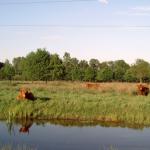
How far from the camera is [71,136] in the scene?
20578 millimetres

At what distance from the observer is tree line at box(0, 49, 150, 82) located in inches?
2378

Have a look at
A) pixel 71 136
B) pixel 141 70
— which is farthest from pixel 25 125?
pixel 141 70

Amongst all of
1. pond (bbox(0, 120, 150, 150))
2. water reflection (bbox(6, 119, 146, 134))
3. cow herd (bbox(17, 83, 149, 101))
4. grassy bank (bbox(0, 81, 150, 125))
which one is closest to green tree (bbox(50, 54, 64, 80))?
cow herd (bbox(17, 83, 149, 101))

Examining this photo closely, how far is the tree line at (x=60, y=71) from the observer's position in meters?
60.4

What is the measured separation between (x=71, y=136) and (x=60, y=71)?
139 ft

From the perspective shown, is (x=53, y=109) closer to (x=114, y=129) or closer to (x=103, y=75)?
(x=114, y=129)

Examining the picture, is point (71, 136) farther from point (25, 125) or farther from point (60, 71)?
point (60, 71)

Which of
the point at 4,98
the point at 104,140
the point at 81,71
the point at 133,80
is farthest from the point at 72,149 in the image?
the point at 133,80

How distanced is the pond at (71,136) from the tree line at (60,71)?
36.9 meters

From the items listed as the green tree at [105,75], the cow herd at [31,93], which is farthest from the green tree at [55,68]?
the cow herd at [31,93]

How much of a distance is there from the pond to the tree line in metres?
36.9

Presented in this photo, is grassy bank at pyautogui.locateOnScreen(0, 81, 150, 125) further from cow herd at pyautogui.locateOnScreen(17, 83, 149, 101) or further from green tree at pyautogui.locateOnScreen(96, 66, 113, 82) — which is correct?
green tree at pyautogui.locateOnScreen(96, 66, 113, 82)

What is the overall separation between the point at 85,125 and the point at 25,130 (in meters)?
3.55

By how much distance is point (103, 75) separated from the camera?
255 feet
